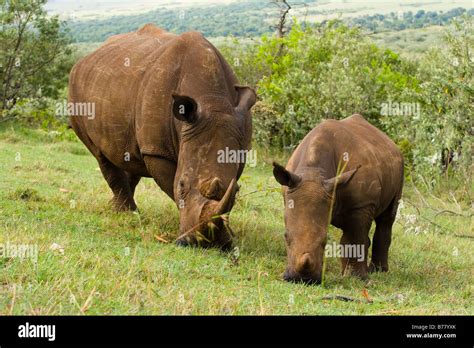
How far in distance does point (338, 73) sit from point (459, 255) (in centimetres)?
892

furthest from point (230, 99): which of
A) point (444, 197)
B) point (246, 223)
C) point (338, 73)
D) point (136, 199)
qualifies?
point (338, 73)

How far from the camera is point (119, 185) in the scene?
11.8m

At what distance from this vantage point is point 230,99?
931 cm

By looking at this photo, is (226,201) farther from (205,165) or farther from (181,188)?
(181,188)

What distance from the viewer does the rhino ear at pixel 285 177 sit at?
7953 millimetres

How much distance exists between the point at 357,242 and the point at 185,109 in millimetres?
2439

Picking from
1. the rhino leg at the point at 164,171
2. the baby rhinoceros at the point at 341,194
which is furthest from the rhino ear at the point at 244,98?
the rhino leg at the point at 164,171

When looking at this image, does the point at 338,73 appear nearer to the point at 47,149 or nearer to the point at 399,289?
the point at 47,149

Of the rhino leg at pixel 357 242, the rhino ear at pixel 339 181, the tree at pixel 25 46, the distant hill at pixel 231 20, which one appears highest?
the rhino ear at pixel 339 181

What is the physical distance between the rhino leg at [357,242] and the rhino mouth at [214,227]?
1.33 m

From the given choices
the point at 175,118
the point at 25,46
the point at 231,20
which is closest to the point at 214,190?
the point at 175,118

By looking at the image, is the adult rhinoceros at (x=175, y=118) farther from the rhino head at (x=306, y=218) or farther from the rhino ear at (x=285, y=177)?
the rhino head at (x=306, y=218)

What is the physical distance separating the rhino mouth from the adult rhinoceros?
11 millimetres

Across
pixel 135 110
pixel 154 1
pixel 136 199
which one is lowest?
pixel 154 1
